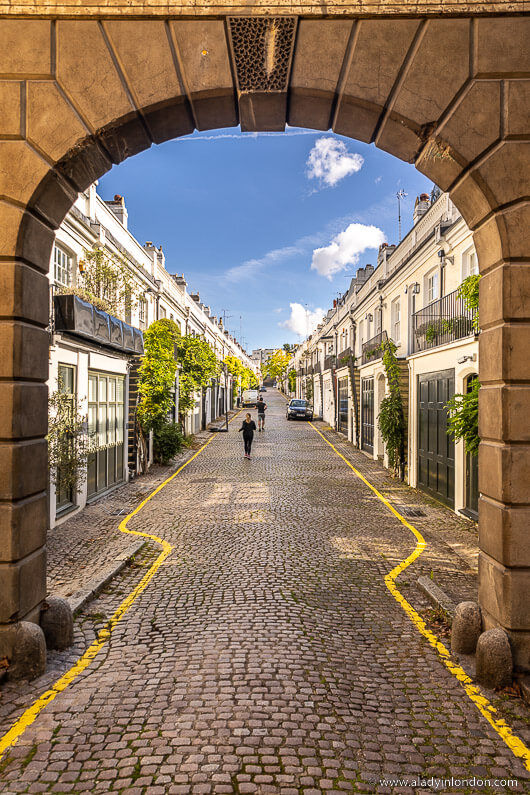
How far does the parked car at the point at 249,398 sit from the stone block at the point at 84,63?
57485 mm

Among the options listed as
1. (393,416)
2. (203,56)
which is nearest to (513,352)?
(203,56)

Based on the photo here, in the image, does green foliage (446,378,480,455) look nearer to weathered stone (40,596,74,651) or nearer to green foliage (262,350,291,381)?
weathered stone (40,596,74,651)

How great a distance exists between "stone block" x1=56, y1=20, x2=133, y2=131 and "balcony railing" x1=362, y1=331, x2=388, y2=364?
14553 mm

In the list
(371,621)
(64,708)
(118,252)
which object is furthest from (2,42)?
(118,252)

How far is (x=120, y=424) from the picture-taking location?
46.5ft

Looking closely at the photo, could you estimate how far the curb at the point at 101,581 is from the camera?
226 inches

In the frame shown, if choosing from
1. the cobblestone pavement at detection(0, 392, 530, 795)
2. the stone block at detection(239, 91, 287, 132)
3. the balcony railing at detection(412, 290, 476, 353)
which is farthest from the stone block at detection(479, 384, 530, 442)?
the balcony railing at detection(412, 290, 476, 353)

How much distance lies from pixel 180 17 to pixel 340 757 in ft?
19.4

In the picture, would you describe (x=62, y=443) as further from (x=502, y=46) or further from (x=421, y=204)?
(x=421, y=204)

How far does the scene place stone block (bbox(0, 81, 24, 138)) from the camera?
13.8 ft

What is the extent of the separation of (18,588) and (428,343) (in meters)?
11.5

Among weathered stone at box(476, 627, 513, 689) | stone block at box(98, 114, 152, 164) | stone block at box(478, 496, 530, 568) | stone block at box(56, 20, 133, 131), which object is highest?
stone block at box(56, 20, 133, 131)

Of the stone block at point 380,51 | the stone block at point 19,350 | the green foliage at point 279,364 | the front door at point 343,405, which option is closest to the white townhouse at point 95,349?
the stone block at point 19,350

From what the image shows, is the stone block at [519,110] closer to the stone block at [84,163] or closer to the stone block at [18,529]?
the stone block at [84,163]
